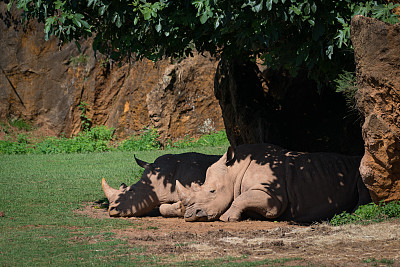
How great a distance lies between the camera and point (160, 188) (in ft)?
31.2

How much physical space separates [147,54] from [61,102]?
13614 millimetres

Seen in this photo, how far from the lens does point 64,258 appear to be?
6.23m

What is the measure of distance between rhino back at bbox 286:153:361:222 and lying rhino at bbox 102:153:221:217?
1.63 m

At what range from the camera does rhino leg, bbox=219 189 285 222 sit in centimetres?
859

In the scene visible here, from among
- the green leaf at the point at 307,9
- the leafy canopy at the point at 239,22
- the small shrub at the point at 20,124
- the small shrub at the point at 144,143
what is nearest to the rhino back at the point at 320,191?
the leafy canopy at the point at 239,22

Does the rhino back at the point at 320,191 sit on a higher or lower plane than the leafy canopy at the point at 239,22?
lower

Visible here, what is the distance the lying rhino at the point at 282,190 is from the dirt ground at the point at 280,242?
439 millimetres

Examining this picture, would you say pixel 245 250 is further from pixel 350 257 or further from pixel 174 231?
pixel 174 231

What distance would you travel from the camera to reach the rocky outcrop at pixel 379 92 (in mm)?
7043

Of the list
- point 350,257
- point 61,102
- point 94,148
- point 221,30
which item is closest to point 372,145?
point 350,257

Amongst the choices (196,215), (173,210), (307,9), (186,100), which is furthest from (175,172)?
(186,100)

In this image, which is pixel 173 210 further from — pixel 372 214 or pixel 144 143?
pixel 144 143

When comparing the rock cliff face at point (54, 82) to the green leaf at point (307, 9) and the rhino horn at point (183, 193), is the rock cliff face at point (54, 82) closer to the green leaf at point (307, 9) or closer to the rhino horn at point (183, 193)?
the rhino horn at point (183, 193)

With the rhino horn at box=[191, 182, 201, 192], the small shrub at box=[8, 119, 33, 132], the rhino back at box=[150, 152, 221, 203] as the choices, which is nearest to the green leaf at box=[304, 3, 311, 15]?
the rhino horn at box=[191, 182, 201, 192]
